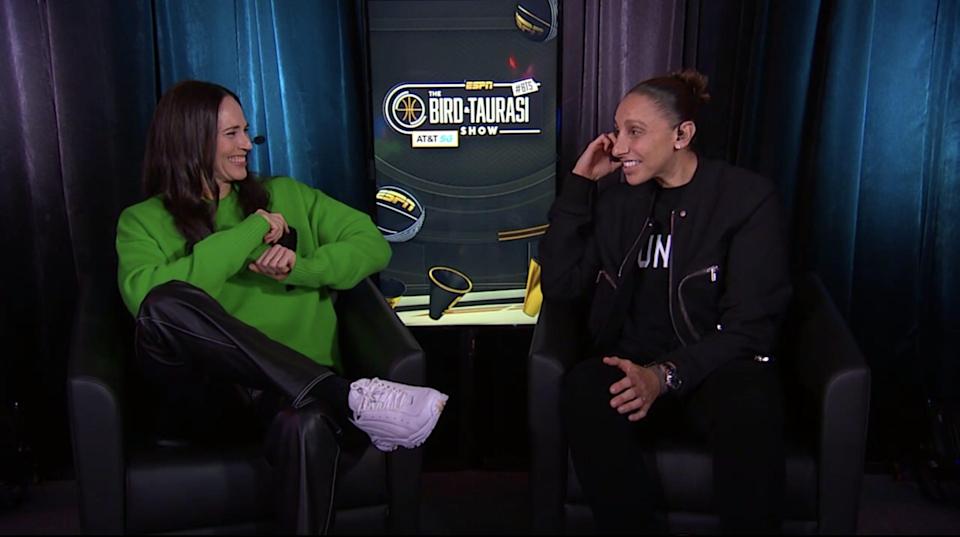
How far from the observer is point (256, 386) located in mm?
2020

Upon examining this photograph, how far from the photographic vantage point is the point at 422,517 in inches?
97.8

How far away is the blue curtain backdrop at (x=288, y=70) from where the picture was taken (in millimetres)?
2742

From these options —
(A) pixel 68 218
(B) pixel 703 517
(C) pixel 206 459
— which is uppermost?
(A) pixel 68 218

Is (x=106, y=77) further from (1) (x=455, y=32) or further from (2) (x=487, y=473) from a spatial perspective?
(2) (x=487, y=473)

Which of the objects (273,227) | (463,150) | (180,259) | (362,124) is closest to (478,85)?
(463,150)

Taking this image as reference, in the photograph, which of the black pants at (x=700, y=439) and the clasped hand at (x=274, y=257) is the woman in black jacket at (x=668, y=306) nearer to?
the black pants at (x=700, y=439)

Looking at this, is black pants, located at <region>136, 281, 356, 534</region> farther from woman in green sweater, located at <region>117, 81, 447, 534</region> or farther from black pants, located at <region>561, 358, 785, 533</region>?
black pants, located at <region>561, 358, 785, 533</region>

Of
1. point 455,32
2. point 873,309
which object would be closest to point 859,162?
point 873,309

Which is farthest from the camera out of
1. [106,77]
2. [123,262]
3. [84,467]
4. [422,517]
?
[106,77]

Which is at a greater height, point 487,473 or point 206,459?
point 206,459

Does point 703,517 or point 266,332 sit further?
point 266,332

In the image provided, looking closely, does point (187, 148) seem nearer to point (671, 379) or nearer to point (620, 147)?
point (620, 147)

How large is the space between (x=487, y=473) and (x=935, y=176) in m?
1.58

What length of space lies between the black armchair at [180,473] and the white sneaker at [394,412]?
0.36ft
